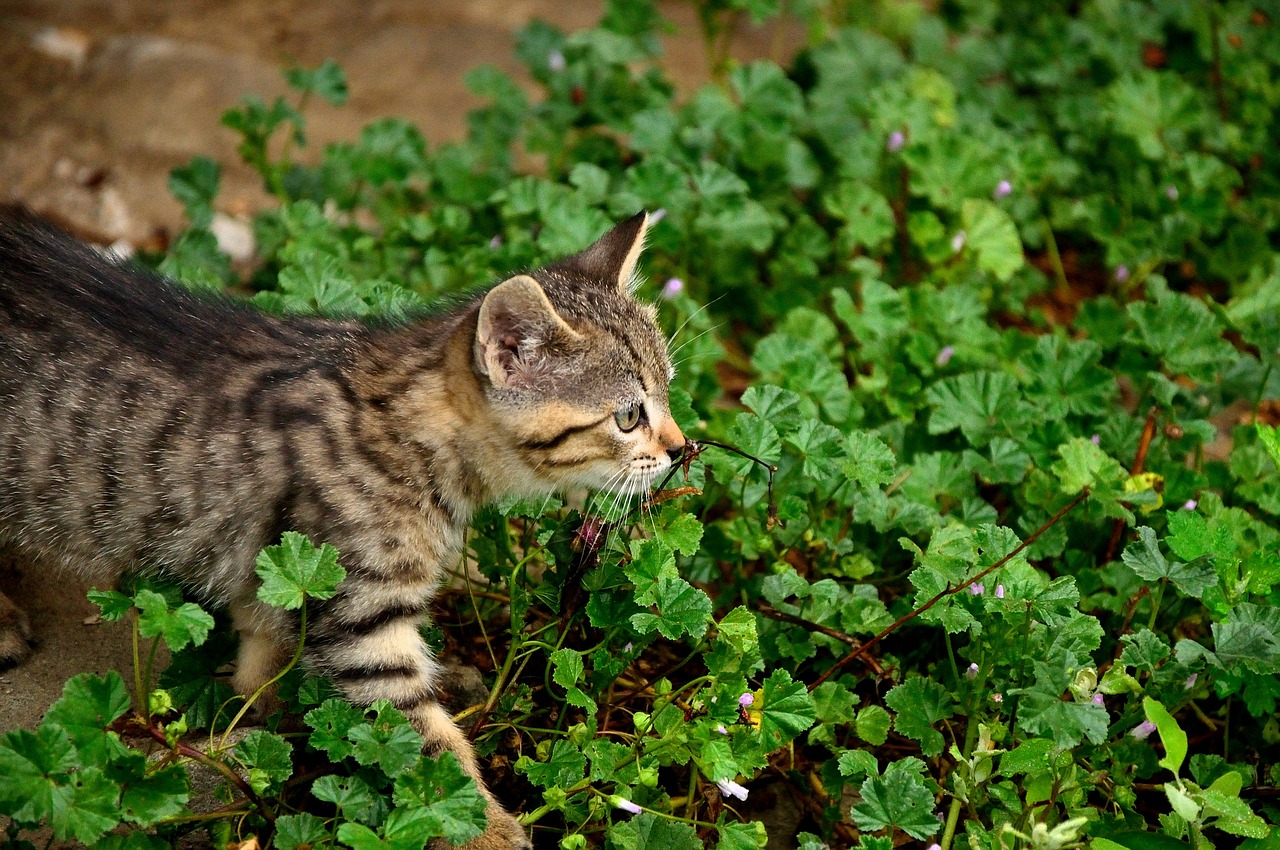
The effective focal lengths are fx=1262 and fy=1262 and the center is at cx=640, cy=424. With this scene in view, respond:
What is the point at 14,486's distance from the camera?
148 inches

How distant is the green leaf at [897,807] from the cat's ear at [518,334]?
1.49 m

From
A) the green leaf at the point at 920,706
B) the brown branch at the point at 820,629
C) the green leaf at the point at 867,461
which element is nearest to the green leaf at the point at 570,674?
the brown branch at the point at 820,629

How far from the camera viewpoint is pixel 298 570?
3.27 meters

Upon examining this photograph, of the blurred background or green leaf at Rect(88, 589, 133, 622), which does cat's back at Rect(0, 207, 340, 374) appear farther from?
the blurred background

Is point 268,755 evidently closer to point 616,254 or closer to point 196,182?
point 616,254

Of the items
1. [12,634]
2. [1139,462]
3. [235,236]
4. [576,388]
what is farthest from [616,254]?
[235,236]

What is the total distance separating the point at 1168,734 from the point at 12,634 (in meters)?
3.35

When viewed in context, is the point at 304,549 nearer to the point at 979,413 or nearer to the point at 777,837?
the point at 777,837

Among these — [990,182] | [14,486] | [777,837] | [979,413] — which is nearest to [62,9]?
[14,486]

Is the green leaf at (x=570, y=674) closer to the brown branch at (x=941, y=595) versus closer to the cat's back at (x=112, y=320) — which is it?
the brown branch at (x=941, y=595)

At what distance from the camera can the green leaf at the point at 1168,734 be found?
10.8ft

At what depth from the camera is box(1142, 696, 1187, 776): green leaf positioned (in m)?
3.28

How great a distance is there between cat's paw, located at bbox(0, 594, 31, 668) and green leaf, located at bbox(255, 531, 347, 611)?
1085 millimetres

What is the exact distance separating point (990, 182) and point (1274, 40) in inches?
103
